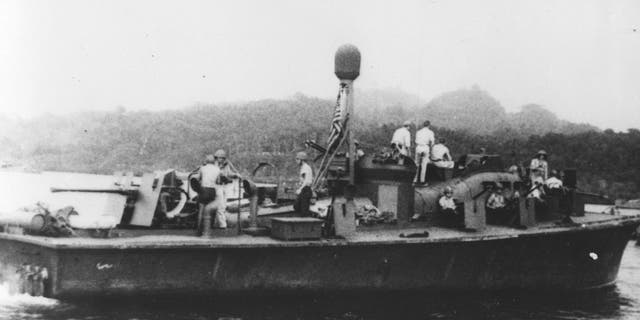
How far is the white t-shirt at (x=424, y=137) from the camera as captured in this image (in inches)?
580

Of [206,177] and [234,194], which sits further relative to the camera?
[234,194]

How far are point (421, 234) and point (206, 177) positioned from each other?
3.83m

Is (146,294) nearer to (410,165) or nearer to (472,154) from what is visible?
(410,165)

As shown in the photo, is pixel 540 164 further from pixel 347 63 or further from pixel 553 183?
pixel 347 63

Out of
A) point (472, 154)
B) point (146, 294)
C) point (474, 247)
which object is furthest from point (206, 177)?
point (472, 154)

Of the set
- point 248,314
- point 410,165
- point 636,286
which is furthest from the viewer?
point 636,286

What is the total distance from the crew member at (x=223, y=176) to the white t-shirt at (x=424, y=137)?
4.83 meters

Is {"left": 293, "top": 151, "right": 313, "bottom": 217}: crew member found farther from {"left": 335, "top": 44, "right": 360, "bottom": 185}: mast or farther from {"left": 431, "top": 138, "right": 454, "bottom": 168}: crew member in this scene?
{"left": 431, "top": 138, "right": 454, "bottom": 168}: crew member

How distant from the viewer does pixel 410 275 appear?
1208 cm

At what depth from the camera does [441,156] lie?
48.0ft

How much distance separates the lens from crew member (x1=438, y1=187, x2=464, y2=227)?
1331 centimetres

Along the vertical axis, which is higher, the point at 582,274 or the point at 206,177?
the point at 206,177

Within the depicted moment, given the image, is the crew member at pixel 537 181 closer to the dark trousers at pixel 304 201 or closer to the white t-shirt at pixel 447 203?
the white t-shirt at pixel 447 203

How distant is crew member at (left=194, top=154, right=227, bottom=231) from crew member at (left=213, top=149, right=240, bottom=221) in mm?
40
